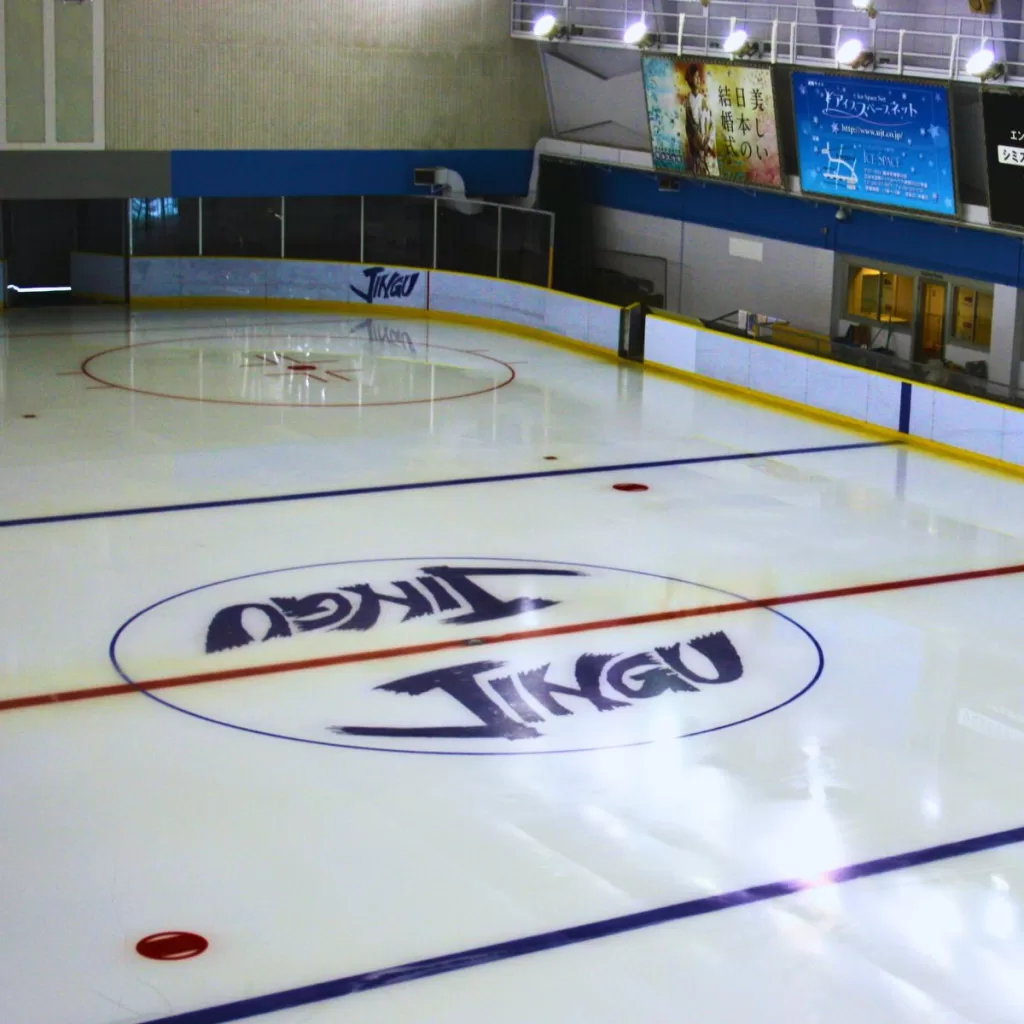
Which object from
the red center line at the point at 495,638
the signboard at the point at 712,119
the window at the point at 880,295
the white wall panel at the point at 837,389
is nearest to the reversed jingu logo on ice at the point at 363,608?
the red center line at the point at 495,638

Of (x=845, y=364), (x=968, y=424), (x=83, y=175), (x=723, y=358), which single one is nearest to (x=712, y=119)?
(x=723, y=358)

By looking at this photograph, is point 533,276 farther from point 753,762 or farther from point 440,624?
point 753,762

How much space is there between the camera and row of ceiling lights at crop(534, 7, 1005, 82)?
1836 centimetres

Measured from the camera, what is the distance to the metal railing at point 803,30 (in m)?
19.3

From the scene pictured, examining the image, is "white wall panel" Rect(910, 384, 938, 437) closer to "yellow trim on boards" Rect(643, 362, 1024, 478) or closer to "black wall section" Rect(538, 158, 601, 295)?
"yellow trim on boards" Rect(643, 362, 1024, 478)

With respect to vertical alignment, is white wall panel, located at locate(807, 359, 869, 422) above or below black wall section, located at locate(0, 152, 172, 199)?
below

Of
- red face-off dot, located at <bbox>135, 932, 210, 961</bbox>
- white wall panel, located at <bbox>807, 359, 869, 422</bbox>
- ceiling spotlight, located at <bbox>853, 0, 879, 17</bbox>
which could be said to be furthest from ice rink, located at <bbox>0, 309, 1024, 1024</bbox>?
ceiling spotlight, located at <bbox>853, 0, 879, 17</bbox>

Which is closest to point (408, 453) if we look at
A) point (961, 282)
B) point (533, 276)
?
point (961, 282)

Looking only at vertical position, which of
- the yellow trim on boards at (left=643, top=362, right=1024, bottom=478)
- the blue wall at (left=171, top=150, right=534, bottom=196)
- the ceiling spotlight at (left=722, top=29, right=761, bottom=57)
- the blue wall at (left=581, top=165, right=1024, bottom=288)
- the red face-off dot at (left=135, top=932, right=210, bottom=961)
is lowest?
the red face-off dot at (left=135, top=932, right=210, bottom=961)

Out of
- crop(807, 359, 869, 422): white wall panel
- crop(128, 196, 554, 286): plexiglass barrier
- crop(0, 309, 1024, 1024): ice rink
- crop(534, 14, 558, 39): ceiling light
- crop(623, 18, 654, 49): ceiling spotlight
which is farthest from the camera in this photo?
crop(128, 196, 554, 286): plexiglass barrier

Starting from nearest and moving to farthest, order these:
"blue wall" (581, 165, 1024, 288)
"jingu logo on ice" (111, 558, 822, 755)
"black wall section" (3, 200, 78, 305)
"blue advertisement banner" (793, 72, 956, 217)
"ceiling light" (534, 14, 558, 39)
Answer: "jingu logo on ice" (111, 558, 822, 755), "blue advertisement banner" (793, 72, 956, 217), "blue wall" (581, 165, 1024, 288), "ceiling light" (534, 14, 558, 39), "black wall section" (3, 200, 78, 305)

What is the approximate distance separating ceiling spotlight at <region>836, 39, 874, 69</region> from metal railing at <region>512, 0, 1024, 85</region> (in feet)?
0.40

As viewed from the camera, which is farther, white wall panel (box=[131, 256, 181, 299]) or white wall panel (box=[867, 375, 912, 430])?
white wall panel (box=[131, 256, 181, 299])

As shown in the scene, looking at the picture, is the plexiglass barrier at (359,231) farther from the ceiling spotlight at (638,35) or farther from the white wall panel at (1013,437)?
the white wall panel at (1013,437)
